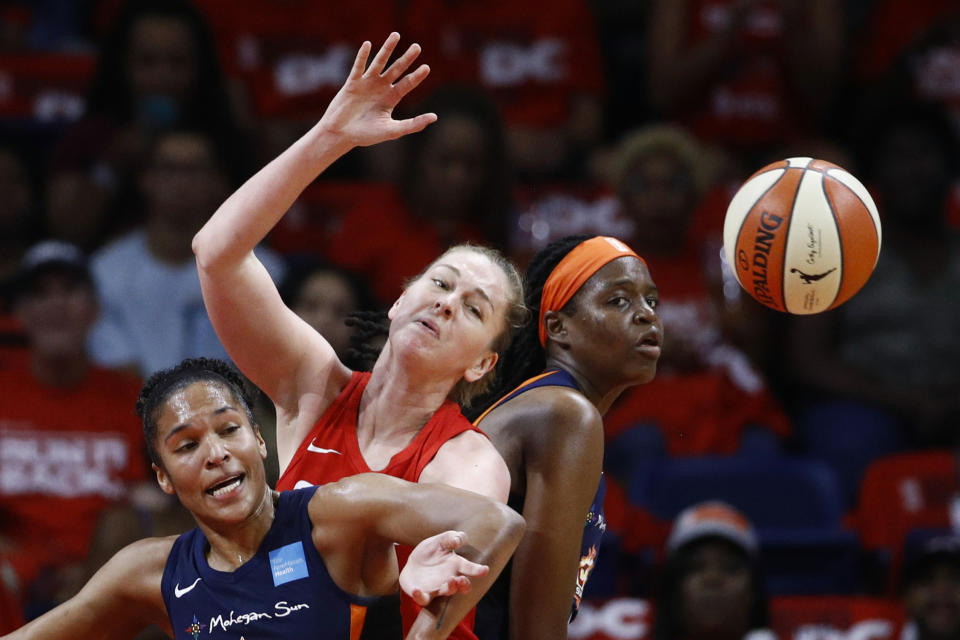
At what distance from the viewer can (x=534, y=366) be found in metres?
4.89

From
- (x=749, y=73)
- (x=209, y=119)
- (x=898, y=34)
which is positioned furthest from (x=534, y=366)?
(x=898, y=34)

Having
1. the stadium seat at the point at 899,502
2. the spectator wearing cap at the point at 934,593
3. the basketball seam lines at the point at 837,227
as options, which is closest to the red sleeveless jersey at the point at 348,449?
the basketball seam lines at the point at 837,227

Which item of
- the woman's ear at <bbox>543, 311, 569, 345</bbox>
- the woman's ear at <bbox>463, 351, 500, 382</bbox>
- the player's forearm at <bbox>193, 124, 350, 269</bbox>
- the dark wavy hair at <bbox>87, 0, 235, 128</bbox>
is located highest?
the dark wavy hair at <bbox>87, 0, 235, 128</bbox>

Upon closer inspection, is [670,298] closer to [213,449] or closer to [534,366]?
[534,366]

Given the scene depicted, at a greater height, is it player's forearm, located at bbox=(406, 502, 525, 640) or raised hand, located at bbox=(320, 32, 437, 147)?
raised hand, located at bbox=(320, 32, 437, 147)

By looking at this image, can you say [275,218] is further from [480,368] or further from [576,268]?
[576,268]

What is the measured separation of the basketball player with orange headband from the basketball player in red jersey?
0.54 ft

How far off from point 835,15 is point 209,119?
3.77m

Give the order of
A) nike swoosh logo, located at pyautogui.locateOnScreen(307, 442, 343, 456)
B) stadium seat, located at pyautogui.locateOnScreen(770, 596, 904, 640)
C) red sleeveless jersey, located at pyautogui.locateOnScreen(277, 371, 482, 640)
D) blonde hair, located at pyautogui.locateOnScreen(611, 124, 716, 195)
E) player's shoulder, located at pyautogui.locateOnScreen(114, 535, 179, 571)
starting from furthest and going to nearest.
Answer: blonde hair, located at pyautogui.locateOnScreen(611, 124, 716, 195)
stadium seat, located at pyautogui.locateOnScreen(770, 596, 904, 640)
nike swoosh logo, located at pyautogui.locateOnScreen(307, 442, 343, 456)
red sleeveless jersey, located at pyautogui.locateOnScreen(277, 371, 482, 640)
player's shoulder, located at pyautogui.locateOnScreen(114, 535, 179, 571)

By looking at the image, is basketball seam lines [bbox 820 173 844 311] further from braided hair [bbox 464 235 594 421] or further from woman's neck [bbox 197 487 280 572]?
woman's neck [bbox 197 487 280 572]

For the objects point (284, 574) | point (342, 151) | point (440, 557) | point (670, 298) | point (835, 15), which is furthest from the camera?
point (835, 15)

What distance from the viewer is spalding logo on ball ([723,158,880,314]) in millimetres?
4766

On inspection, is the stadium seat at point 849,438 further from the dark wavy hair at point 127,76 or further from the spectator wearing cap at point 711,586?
the dark wavy hair at point 127,76

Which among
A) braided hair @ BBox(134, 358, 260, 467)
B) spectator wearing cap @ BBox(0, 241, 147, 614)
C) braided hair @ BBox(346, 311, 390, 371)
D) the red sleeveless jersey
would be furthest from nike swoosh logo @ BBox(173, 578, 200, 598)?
spectator wearing cap @ BBox(0, 241, 147, 614)
